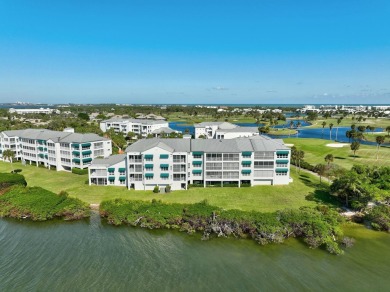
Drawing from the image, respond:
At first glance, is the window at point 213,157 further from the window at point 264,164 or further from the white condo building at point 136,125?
the white condo building at point 136,125

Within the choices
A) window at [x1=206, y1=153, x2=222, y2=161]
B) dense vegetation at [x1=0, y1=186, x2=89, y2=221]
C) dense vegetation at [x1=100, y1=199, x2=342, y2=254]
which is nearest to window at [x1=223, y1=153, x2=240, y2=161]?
window at [x1=206, y1=153, x2=222, y2=161]

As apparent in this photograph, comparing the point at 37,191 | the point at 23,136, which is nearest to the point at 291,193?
the point at 37,191

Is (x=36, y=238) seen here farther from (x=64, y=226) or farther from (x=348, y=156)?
(x=348, y=156)

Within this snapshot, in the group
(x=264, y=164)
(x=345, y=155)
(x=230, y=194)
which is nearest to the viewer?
(x=230, y=194)

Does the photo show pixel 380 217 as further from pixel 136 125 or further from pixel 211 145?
pixel 136 125

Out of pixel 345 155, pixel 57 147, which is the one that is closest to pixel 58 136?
pixel 57 147

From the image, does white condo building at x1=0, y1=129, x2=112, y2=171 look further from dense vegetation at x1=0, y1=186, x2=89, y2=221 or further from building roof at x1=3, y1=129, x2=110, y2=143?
dense vegetation at x1=0, y1=186, x2=89, y2=221
